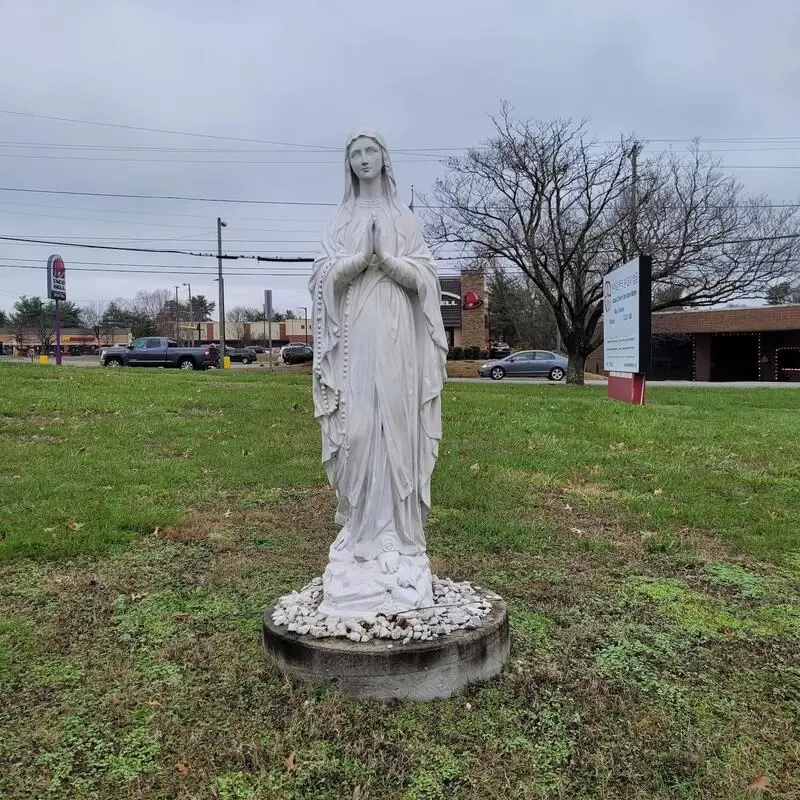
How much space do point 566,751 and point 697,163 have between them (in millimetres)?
22107

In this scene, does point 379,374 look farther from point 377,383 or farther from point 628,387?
point 628,387

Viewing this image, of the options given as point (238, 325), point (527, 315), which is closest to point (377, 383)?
point (527, 315)

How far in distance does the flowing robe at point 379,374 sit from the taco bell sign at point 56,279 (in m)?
21.5

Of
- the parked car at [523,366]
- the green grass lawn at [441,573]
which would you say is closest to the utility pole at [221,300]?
the parked car at [523,366]

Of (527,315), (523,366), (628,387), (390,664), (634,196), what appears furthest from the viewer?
(527,315)

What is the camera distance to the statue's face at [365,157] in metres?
3.62

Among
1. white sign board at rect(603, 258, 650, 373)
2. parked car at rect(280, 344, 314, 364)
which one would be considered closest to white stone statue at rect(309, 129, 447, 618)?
white sign board at rect(603, 258, 650, 373)

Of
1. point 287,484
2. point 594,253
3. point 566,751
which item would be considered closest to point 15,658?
point 566,751

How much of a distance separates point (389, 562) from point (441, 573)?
1.55 meters

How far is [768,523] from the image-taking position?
625 cm

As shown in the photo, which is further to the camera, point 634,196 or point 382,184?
point 634,196

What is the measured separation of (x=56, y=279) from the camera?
22.6m

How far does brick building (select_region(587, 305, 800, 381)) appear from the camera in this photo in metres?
32.4

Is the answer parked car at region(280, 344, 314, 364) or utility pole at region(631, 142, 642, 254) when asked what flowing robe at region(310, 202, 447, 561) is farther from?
parked car at region(280, 344, 314, 364)
